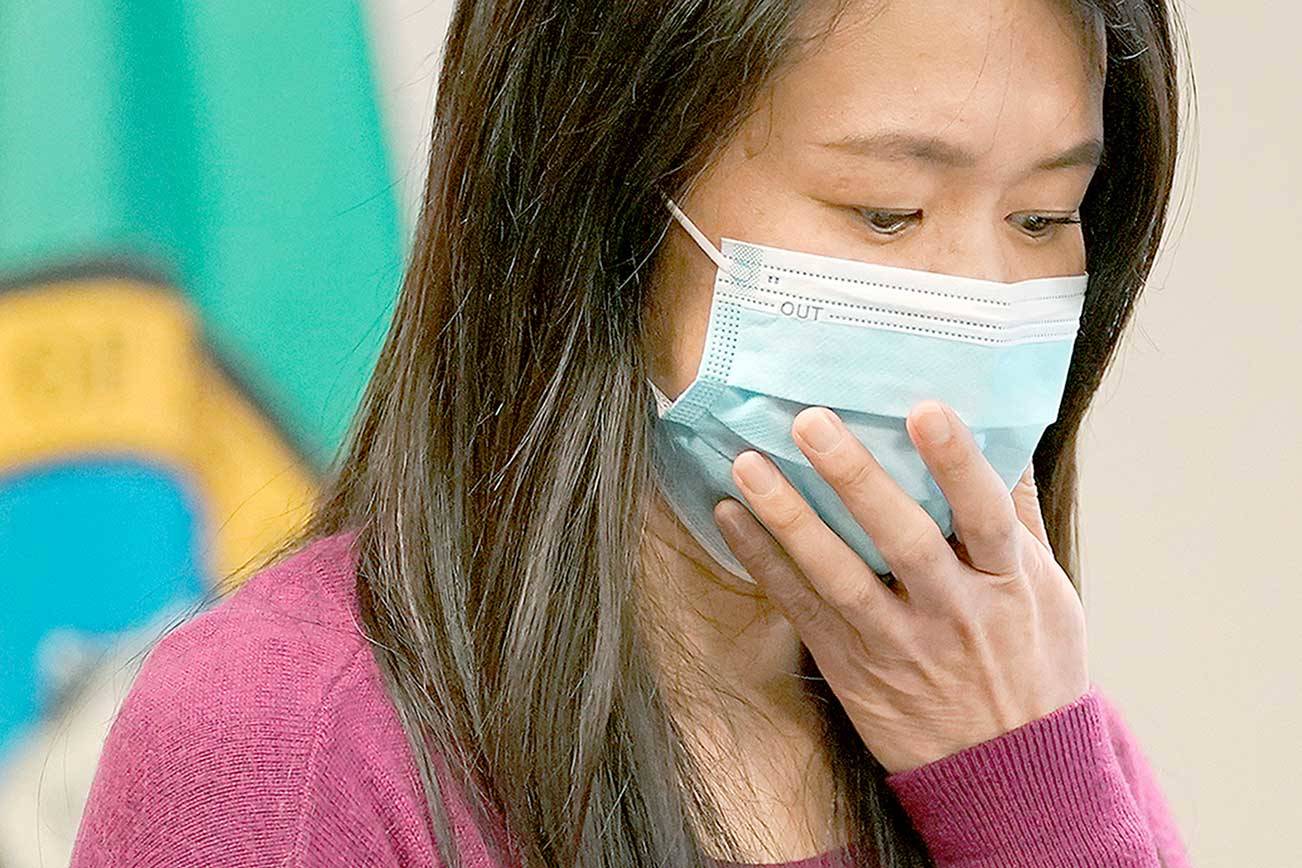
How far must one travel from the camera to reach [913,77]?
944 mm

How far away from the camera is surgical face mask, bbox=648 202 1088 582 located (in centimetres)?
97

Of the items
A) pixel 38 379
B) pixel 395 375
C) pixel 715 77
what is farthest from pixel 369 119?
pixel 715 77

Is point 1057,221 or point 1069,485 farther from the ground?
point 1057,221

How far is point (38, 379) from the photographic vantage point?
150 centimetres

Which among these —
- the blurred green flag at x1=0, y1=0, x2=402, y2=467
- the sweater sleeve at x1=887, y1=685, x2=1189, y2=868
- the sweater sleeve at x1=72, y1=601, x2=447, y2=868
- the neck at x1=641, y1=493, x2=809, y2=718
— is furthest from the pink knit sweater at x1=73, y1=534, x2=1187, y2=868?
the blurred green flag at x1=0, y1=0, x2=402, y2=467

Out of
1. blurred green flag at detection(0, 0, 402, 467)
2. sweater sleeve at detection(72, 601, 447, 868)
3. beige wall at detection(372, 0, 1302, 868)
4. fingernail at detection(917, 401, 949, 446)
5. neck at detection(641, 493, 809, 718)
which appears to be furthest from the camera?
beige wall at detection(372, 0, 1302, 868)

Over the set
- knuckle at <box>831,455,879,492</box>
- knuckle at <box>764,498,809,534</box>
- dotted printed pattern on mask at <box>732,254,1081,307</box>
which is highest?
dotted printed pattern on mask at <box>732,254,1081,307</box>

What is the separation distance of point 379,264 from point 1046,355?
792mm

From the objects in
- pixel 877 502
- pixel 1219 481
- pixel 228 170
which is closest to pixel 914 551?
pixel 877 502

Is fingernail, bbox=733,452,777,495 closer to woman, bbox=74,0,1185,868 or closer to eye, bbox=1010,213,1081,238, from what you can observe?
woman, bbox=74,0,1185,868

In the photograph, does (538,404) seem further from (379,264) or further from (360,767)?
(379,264)

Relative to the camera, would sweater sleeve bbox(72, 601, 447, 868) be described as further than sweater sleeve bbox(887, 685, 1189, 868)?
No

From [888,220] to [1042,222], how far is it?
122 millimetres

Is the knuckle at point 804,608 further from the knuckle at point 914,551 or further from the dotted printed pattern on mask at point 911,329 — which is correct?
the dotted printed pattern on mask at point 911,329
